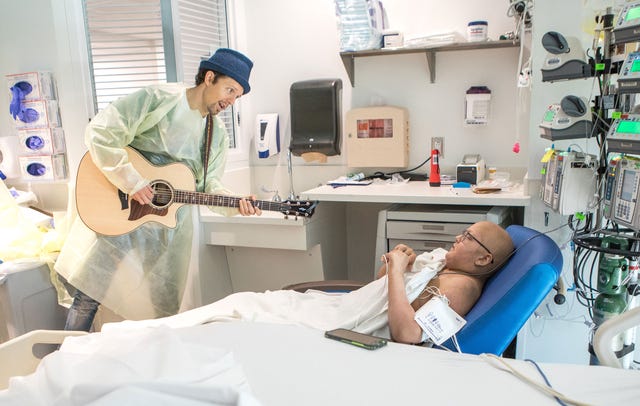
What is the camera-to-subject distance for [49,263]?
2.51 m

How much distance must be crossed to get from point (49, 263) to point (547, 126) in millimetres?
2333

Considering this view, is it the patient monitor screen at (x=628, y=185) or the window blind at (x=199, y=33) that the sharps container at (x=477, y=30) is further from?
the window blind at (x=199, y=33)

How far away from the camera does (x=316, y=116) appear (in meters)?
3.12

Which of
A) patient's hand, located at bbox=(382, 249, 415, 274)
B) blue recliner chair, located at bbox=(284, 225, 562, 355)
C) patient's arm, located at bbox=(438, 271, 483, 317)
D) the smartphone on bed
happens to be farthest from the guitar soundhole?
blue recliner chair, located at bbox=(284, 225, 562, 355)

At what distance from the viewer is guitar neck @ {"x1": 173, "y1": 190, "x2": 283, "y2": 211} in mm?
2393

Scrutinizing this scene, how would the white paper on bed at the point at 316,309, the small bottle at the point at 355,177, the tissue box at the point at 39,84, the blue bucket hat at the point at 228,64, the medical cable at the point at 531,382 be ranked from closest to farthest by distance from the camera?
1. the medical cable at the point at 531,382
2. the white paper on bed at the point at 316,309
3. the blue bucket hat at the point at 228,64
4. the tissue box at the point at 39,84
5. the small bottle at the point at 355,177

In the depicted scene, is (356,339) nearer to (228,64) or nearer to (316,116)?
(228,64)

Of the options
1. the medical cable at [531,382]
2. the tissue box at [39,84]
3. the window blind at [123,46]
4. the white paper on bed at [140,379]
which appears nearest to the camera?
the white paper on bed at [140,379]

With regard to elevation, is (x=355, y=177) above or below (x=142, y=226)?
above

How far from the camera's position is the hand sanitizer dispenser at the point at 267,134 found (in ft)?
10.7

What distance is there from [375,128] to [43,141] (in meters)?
1.84

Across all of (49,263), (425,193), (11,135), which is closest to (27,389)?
(49,263)

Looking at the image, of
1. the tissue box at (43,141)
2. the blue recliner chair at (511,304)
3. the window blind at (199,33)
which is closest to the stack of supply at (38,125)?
the tissue box at (43,141)

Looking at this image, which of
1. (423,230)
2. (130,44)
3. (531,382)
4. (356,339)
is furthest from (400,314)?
(130,44)
